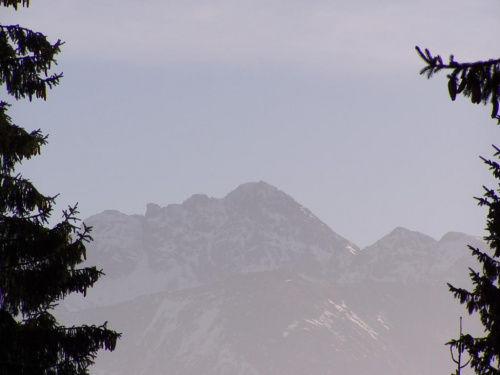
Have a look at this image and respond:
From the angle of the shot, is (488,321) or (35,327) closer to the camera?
(35,327)

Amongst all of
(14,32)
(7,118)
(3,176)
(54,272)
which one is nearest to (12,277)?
(54,272)

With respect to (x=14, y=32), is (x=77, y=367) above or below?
below

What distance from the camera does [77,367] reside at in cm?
1534

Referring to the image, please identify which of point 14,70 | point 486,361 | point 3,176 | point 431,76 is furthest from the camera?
point 486,361

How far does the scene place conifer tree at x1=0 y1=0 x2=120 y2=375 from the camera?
1440cm

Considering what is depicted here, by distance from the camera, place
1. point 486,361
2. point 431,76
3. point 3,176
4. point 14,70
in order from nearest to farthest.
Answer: point 431,76, point 14,70, point 3,176, point 486,361

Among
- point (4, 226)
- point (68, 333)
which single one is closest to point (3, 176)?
point (4, 226)

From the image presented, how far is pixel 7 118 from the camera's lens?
50.9 feet

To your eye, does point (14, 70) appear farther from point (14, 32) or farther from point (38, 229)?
point (38, 229)

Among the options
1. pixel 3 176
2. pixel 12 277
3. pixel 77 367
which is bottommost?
pixel 77 367

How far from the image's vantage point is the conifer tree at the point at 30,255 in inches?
567

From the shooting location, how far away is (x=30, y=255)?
15.1 meters

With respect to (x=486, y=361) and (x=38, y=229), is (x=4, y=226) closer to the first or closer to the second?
(x=38, y=229)

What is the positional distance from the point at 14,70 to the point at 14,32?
61cm
